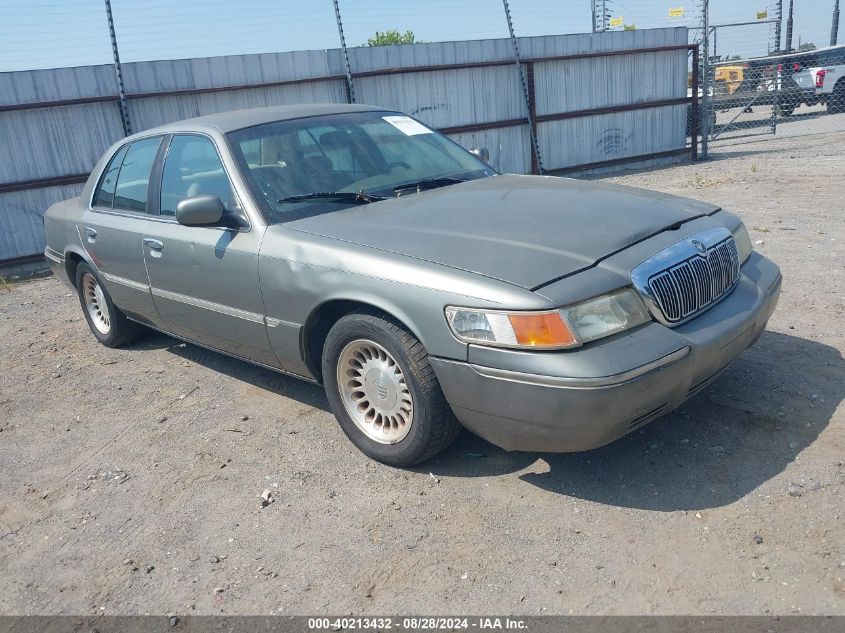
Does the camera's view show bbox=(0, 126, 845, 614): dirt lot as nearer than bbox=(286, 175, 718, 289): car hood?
Yes

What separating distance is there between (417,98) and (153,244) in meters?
8.11

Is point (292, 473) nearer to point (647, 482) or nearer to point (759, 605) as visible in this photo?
point (647, 482)

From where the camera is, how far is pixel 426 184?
14.5 feet

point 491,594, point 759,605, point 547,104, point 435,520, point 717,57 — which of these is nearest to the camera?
point 759,605

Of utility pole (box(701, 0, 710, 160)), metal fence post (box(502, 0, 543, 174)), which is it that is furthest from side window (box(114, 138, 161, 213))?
utility pole (box(701, 0, 710, 160))

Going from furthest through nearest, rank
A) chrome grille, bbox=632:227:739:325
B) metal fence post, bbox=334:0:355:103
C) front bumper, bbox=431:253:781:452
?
metal fence post, bbox=334:0:355:103, chrome grille, bbox=632:227:739:325, front bumper, bbox=431:253:781:452

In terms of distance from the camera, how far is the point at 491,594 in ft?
9.06

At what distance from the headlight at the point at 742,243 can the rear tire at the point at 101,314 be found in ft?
14.0

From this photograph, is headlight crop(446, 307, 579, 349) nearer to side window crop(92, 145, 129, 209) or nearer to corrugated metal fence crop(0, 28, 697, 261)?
side window crop(92, 145, 129, 209)

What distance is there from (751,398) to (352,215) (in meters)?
2.29

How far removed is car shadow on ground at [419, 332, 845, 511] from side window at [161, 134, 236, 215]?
1.95 m

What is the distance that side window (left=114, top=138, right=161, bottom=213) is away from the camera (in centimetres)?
498

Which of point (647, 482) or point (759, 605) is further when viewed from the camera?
point (647, 482)

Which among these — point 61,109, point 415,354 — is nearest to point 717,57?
point 61,109
